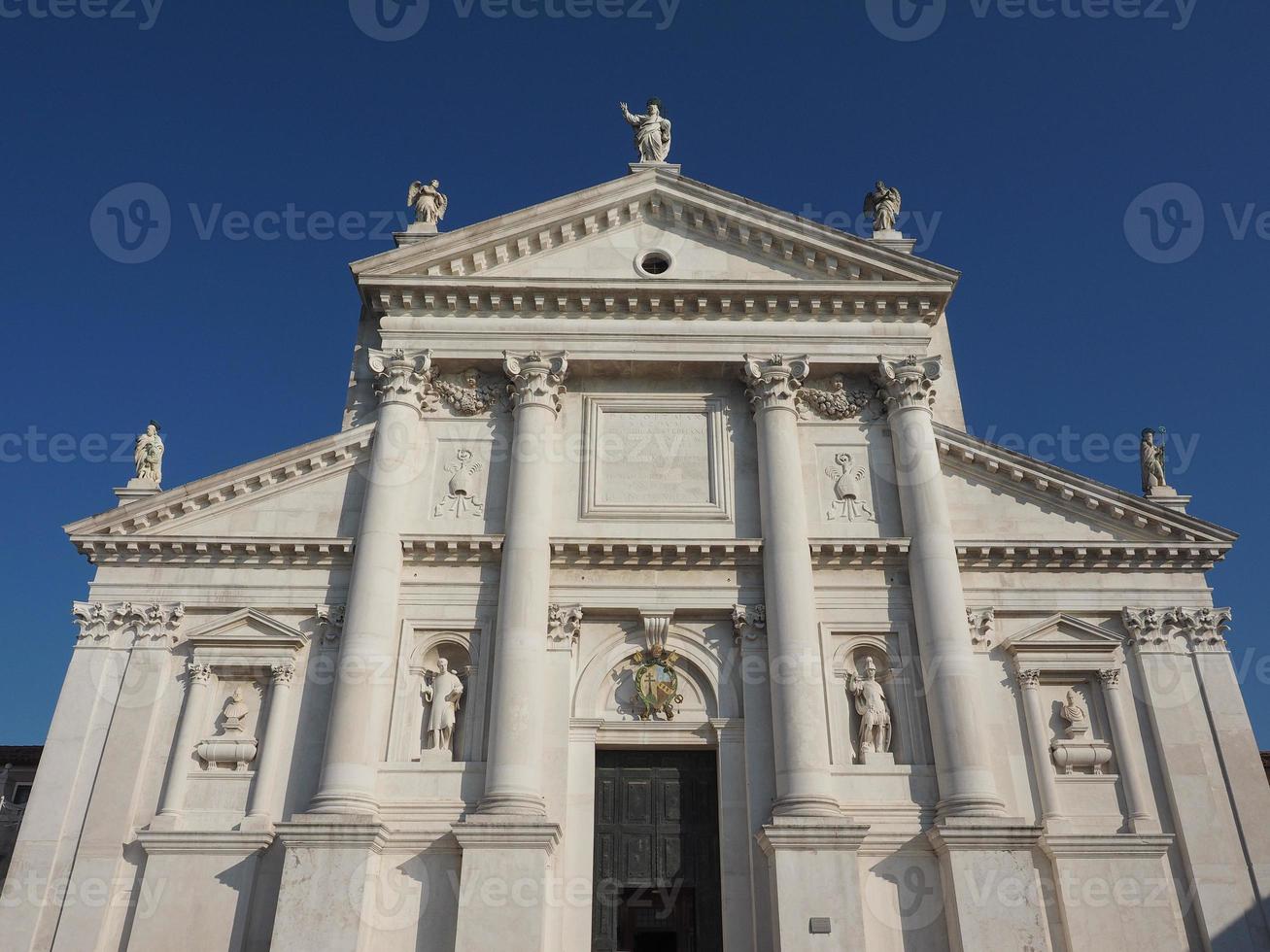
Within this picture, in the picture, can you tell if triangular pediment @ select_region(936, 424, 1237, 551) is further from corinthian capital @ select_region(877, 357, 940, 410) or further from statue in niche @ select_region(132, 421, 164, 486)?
statue in niche @ select_region(132, 421, 164, 486)

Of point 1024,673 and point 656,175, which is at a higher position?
point 656,175

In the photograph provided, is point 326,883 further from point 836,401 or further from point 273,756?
point 836,401

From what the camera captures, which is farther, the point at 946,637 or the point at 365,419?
the point at 365,419

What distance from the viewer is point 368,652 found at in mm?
19016

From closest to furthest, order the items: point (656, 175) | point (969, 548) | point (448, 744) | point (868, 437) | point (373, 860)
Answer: point (373, 860) < point (448, 744) < point (969, 548) < point (868, 437) < point (656, 175)

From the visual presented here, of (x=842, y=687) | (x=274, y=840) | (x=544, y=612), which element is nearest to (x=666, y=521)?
(x=544, y=612)

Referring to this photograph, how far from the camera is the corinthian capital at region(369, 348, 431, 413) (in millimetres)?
21812

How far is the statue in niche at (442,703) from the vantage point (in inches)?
745

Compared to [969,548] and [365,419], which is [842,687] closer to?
[969,548]

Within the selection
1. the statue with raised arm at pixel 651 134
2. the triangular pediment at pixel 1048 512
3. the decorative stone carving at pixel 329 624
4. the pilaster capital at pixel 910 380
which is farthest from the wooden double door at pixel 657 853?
the statue with raised arm at pixel 651 134

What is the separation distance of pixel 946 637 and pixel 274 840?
39.5ft

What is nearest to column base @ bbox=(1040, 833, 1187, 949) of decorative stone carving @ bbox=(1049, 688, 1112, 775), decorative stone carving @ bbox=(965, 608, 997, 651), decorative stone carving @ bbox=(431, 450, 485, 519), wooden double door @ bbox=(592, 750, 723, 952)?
decorative stone carving @ bbox=(1049, 688, 1112, 775)

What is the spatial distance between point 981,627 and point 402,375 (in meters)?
12.3

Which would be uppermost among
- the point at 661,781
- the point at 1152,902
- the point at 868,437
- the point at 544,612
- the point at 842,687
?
the point at 868,437
